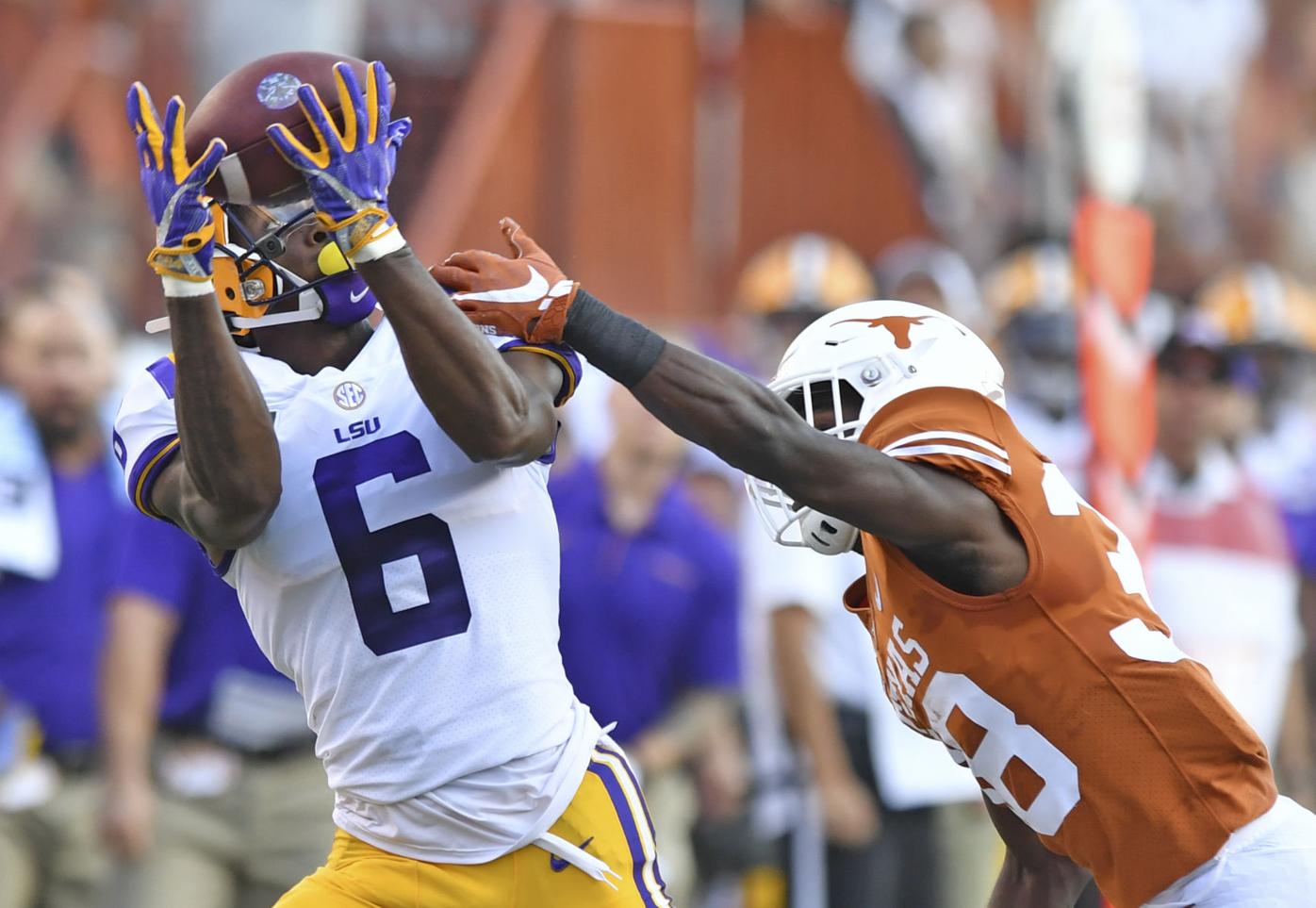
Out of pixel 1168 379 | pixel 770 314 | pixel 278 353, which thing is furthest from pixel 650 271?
pixel 278 353

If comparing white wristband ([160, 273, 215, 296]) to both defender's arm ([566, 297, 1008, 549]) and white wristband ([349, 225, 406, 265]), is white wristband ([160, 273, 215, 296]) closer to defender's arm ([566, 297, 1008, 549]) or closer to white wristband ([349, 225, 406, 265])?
white wristband ([349, 225, 406, 265])

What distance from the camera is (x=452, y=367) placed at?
3.05 metres

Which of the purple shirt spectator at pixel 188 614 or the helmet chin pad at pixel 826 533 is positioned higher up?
the helmet chin pad at pixel 826 533

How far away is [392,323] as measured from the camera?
303 cm

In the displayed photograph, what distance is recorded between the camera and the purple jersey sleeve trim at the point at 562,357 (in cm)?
327

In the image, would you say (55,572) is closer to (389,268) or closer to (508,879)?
(508,879)

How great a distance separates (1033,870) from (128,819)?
291cm

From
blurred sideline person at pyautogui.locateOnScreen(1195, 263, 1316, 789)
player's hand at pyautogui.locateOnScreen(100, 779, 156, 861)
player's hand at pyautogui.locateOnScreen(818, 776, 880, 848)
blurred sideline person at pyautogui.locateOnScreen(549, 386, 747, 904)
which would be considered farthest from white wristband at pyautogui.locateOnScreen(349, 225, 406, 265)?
blurred sideline person at pyautogui.locateOnScreen(1195, 263, 1316, 789)

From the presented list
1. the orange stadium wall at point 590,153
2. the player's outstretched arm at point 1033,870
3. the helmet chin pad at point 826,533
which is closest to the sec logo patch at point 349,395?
the helmet chin pad at point 826,533

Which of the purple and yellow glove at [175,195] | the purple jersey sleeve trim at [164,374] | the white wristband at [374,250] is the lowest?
the purple jersey sleeve trim at [164,374]

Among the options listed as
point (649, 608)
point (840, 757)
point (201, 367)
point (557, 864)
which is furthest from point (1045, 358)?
point (201, 367)

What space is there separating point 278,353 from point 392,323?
453 mm

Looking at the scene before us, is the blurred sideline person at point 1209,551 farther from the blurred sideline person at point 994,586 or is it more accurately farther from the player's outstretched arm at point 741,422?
the player's outstretched arm at point 741,422

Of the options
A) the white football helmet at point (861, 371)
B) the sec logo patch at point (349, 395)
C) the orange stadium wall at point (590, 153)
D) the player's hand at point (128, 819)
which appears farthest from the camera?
the orange stadium wall at point (590, 153)
